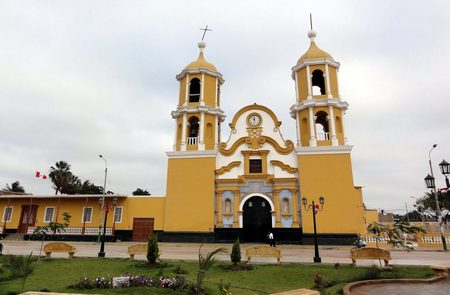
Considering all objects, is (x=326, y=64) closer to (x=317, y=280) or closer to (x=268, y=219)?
(x=268, y=219)

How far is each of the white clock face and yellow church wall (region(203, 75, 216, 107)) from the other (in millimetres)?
3702

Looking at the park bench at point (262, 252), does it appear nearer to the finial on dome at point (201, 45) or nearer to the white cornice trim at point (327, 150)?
the white cornice trim at point (327, 150)

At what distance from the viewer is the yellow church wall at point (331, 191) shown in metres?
22.1

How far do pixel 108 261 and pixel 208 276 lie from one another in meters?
5.31

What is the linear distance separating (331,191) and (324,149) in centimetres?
316

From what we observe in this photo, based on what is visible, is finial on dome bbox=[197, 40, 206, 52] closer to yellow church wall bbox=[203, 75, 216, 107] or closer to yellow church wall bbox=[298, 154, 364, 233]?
yellow church wall bbox=[203, 75, 216, 107]

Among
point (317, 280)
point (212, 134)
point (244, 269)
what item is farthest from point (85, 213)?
point (317, 280)

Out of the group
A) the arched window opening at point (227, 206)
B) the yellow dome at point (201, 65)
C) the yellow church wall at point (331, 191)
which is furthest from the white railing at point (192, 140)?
the yellow church wall at point (331, 191)

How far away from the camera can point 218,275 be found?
10055 mm

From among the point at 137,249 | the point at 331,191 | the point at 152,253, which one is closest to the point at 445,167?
the point at 152,253

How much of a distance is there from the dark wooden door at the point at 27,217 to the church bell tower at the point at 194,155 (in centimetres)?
1352

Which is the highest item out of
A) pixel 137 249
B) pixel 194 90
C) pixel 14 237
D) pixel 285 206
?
pixel 194 90

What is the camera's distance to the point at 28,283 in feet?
27.1

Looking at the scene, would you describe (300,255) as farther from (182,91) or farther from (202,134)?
(182,91)
